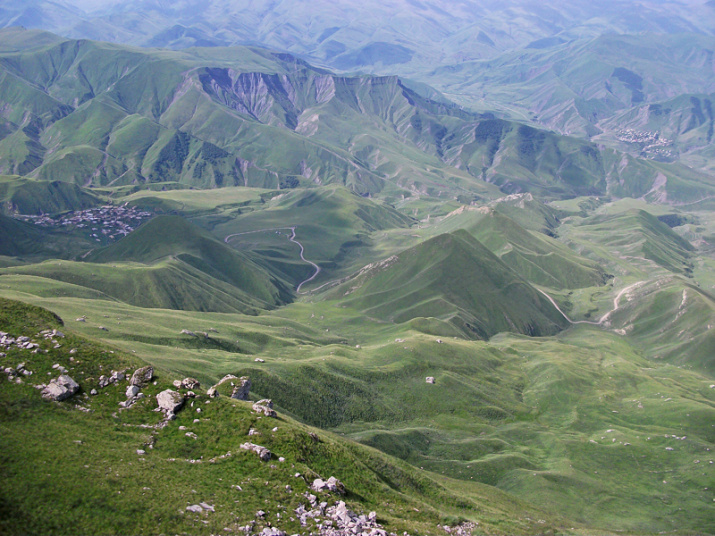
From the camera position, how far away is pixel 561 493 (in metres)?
141

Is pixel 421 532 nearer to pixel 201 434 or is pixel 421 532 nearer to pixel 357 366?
pixel 201 434

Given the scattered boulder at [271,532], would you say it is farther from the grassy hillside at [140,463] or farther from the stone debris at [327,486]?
the stone debris at [327,486]

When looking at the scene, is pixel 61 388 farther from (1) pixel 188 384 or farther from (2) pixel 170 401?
(1) pixel 188 384

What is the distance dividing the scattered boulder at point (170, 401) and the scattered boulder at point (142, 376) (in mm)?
3243

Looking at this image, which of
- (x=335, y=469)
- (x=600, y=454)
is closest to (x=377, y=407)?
(x=600, y=454)

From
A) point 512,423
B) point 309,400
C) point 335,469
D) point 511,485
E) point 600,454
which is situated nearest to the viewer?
point 335,469

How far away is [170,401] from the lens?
74938mm

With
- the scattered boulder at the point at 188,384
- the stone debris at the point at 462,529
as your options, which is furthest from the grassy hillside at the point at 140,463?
the stone debris at the point at 462,529

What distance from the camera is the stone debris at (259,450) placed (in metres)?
69.9

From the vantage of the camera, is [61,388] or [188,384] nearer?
[61,388]

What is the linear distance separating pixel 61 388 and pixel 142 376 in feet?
33.6

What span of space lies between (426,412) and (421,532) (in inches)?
4336

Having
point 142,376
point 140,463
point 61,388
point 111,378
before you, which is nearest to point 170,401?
point 142,376

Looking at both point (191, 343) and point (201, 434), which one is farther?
point (191, 343)
